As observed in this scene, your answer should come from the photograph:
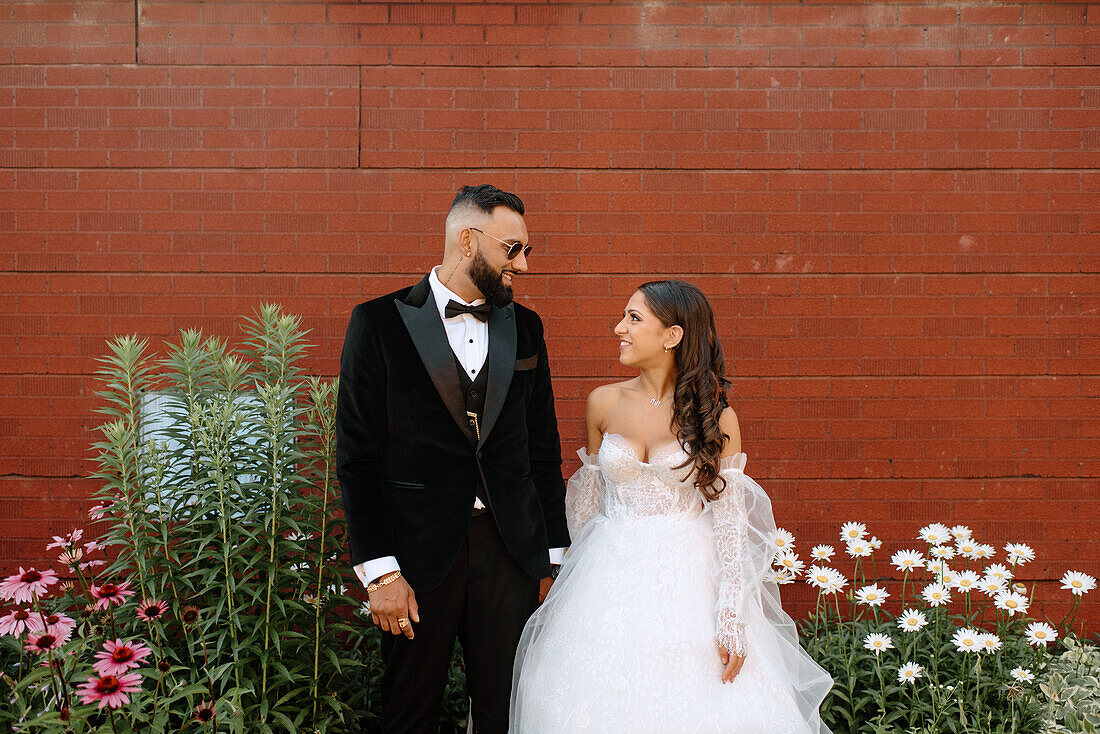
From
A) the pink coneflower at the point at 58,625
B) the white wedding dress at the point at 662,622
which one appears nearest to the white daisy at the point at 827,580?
the white wedding dress at the point at 662,622

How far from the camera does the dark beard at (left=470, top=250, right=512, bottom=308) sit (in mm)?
2752

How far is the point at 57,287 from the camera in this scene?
13.8ft

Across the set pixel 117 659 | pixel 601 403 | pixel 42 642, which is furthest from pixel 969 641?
pixel 42 642

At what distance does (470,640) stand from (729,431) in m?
1.28

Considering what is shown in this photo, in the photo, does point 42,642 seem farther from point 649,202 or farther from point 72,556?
point 649,202

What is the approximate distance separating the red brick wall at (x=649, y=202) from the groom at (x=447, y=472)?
1479 millimetres

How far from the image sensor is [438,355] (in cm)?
266

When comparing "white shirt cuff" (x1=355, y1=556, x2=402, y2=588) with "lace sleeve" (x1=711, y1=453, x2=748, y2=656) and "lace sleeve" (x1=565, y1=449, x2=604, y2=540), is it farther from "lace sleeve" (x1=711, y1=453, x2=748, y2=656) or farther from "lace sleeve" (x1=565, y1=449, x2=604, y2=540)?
"lace sleeve" (x1=711, y1=453, x2=748, y2=656)

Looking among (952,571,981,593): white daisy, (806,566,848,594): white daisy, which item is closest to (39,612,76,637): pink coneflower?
(806,566,848,594): white daisy

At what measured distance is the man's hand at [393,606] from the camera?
8.17 feet

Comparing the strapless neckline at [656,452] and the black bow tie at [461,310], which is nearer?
the black bow tie at [461,310]

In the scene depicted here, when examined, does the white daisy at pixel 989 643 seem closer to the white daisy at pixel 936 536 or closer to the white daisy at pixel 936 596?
the white daisy at pixel 936 596

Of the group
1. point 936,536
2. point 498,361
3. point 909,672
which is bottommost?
point 909,672

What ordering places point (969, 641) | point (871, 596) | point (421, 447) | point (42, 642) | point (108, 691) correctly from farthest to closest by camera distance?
point (871, 596), point (969, 641), point (421, 447), point (42, 642), point (108, 691)
